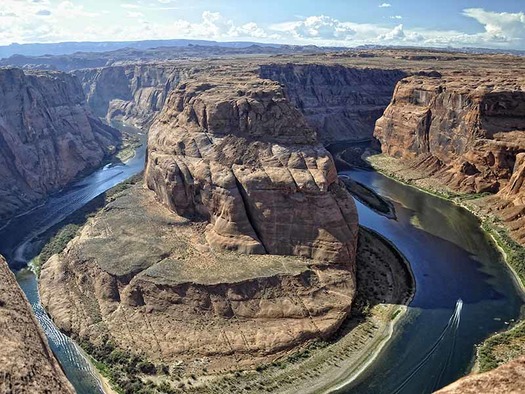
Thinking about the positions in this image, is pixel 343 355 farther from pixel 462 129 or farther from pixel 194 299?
pixel 462 129

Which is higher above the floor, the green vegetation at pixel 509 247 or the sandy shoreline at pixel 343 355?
the green vegetation at pixel 509 247

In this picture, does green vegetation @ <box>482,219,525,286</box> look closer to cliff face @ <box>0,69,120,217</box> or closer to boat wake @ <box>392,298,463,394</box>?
boat wake @ <box>392,298,463,394</box>

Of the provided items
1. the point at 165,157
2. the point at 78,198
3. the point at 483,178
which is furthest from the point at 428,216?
the point at 78,198

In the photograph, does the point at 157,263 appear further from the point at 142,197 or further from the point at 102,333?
the point at 142,197

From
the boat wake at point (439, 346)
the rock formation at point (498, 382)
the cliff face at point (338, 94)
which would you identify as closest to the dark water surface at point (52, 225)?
the boat wake at point (439, 346)

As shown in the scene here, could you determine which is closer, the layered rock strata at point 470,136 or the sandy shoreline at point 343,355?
the sandy shoreline at point 343,355

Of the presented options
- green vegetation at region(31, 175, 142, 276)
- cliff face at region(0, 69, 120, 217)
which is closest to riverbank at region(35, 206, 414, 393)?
green vegetation at region(31, 175, 142, 276)

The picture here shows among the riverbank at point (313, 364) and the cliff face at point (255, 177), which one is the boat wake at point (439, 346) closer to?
the riverbank at point (313, 364)
